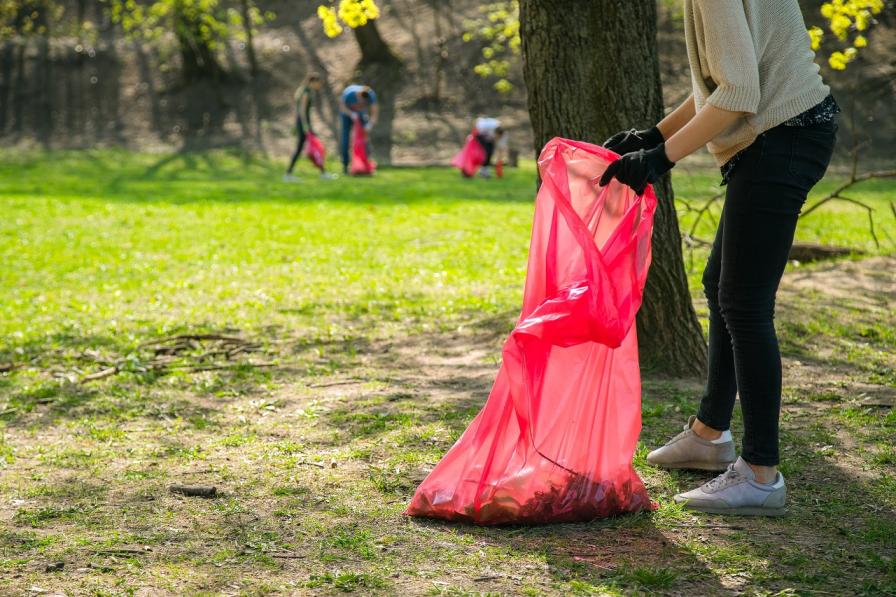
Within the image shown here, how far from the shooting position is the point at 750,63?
288 cm

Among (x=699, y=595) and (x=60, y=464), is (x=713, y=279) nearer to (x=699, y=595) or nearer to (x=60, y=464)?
(x=699, y=595)

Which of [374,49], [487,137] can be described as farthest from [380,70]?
[487,137]

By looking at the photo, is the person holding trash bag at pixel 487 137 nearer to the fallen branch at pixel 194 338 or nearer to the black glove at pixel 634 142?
the fallen branch at pixel 194 338

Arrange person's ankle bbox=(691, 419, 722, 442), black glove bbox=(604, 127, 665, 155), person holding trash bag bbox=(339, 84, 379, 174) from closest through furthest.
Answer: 1. black glove bbox=(604, 127, 665, 155)
2. person's ankle bbox=(691, 419, 722, 442)
3. person holding trash bag bbox=(339, 84, 379, 174)

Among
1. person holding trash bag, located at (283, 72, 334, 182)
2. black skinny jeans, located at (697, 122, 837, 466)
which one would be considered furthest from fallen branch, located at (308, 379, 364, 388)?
person holding trash bag, located at (283, 72, 334, 182)

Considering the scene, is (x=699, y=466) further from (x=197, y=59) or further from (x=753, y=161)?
(x=197, y=59)

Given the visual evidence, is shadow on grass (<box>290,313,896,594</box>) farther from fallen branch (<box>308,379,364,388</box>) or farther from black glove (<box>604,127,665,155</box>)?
black glove (<box>604,127,665,155</box>)

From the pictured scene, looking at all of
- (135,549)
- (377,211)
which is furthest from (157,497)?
(377,211)

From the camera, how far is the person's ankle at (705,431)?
3.58 metres

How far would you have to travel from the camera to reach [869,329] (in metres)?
6.00

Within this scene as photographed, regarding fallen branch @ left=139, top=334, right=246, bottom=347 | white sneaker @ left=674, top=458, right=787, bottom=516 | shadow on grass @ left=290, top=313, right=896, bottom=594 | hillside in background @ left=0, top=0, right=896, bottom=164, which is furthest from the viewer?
hillside in background @ left=0, top=0, right=896, bottom=164

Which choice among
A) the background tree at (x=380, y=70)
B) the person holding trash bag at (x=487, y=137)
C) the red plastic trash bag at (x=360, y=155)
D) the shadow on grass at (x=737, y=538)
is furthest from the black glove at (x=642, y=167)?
the background tree at (x=380, y=70)

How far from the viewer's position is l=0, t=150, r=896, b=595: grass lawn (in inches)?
113

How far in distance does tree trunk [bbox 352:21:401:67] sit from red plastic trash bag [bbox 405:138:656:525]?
25154 millimetres
